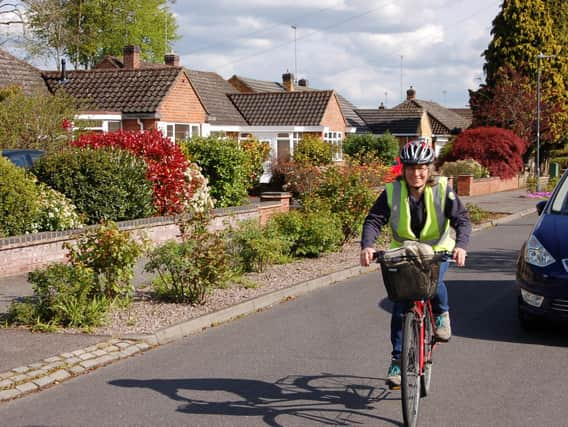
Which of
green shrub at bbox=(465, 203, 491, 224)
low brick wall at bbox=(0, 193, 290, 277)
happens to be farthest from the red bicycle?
green shrub at bbox=(465, 203, 491, 224)

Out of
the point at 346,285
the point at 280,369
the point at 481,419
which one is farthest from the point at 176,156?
the point at 481,419

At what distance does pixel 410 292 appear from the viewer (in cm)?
534

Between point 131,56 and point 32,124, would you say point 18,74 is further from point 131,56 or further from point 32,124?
point 32,124

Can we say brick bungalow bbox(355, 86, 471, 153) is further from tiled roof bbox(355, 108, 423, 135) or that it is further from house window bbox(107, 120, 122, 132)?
house window bbox(107, 120, 122, 132)

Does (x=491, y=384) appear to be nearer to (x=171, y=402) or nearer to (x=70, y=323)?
(x=171, y=402)

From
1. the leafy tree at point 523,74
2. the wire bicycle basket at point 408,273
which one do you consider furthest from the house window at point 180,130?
the wire bicycle basket at point 408,273

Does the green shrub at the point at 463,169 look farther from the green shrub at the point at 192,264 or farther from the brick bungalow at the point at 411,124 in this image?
the green shrub at the point at 192,264

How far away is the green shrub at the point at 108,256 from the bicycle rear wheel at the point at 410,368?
4.28 meters

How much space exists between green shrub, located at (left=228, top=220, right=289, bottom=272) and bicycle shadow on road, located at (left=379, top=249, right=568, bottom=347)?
2.26m

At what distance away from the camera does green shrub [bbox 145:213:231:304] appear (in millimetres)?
9430

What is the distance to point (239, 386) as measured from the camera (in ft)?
21.6

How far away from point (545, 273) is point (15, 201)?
8.04m

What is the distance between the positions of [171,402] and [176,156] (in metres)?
11.0

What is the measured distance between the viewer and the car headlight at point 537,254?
7.89 m
